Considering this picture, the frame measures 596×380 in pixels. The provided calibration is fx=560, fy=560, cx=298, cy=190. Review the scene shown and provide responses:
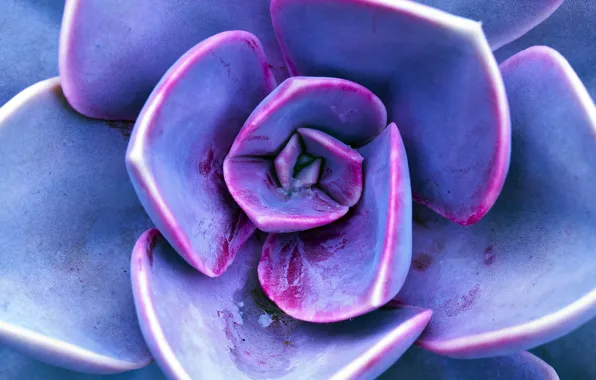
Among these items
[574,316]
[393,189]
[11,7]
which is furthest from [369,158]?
[11,7]

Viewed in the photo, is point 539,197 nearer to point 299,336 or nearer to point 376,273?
point 376,273

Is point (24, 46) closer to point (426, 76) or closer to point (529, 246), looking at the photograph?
point (426, 76)

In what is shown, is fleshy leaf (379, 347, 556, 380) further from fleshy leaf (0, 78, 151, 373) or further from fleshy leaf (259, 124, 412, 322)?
fleshy leaf (0, 78, 151, 373)

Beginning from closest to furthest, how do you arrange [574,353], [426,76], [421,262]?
[426,76] < [421,262] < [574,353]

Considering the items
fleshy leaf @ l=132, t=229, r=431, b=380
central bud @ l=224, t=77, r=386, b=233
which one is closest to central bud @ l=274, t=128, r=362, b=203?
central bud @ l=224, t=77, r=386, b=233

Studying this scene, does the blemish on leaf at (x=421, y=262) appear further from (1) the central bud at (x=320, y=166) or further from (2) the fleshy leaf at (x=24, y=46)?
(2) the fleshy leaf at (x=24, y=46)

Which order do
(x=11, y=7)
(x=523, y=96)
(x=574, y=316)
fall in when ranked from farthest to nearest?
1. (x=11, y=7)
2. (x=523, y=96)
3. (x=574, y=316)

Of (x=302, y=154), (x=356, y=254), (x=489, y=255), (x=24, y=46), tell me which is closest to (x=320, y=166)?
(x=302, y=154)
